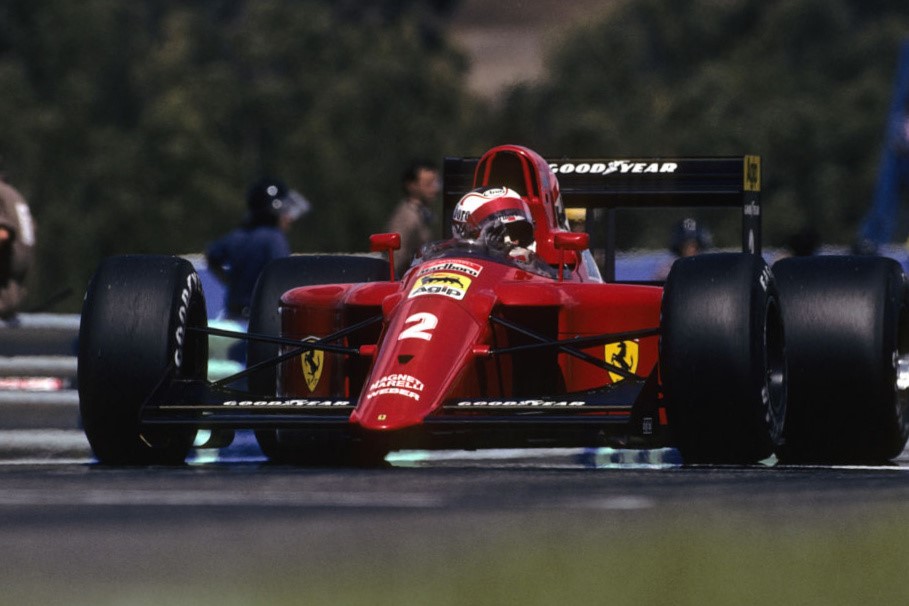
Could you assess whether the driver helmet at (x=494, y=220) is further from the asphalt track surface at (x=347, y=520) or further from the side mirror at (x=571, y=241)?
the asphalt track surface at (x=347, y=520)

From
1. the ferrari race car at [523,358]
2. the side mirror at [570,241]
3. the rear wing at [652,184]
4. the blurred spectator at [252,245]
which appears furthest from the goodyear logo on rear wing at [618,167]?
the side mirror at [570,241]

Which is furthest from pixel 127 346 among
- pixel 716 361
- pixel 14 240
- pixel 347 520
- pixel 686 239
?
pixel 686 239

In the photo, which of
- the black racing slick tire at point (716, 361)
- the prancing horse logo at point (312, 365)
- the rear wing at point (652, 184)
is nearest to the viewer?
the black racing slick tire at point (716, 361)

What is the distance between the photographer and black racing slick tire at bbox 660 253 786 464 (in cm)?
744

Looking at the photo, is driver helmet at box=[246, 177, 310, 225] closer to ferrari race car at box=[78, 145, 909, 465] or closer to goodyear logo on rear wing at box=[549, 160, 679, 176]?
goodyear logo on rear wing at box=[549, 160, 679, 176]

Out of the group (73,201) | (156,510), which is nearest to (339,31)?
(73,201)

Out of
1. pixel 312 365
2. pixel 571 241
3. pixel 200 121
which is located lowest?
pixel 312 365

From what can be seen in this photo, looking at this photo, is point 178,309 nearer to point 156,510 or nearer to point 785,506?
point 156,510

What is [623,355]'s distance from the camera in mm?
8586

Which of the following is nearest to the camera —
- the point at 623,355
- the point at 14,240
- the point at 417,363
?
the point at 417,363

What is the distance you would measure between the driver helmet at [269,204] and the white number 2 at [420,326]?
15.4 ft

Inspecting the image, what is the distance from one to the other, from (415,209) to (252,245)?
4.14 ft

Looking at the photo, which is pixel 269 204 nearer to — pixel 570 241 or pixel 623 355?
pixel 570 241

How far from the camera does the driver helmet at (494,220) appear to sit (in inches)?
352
